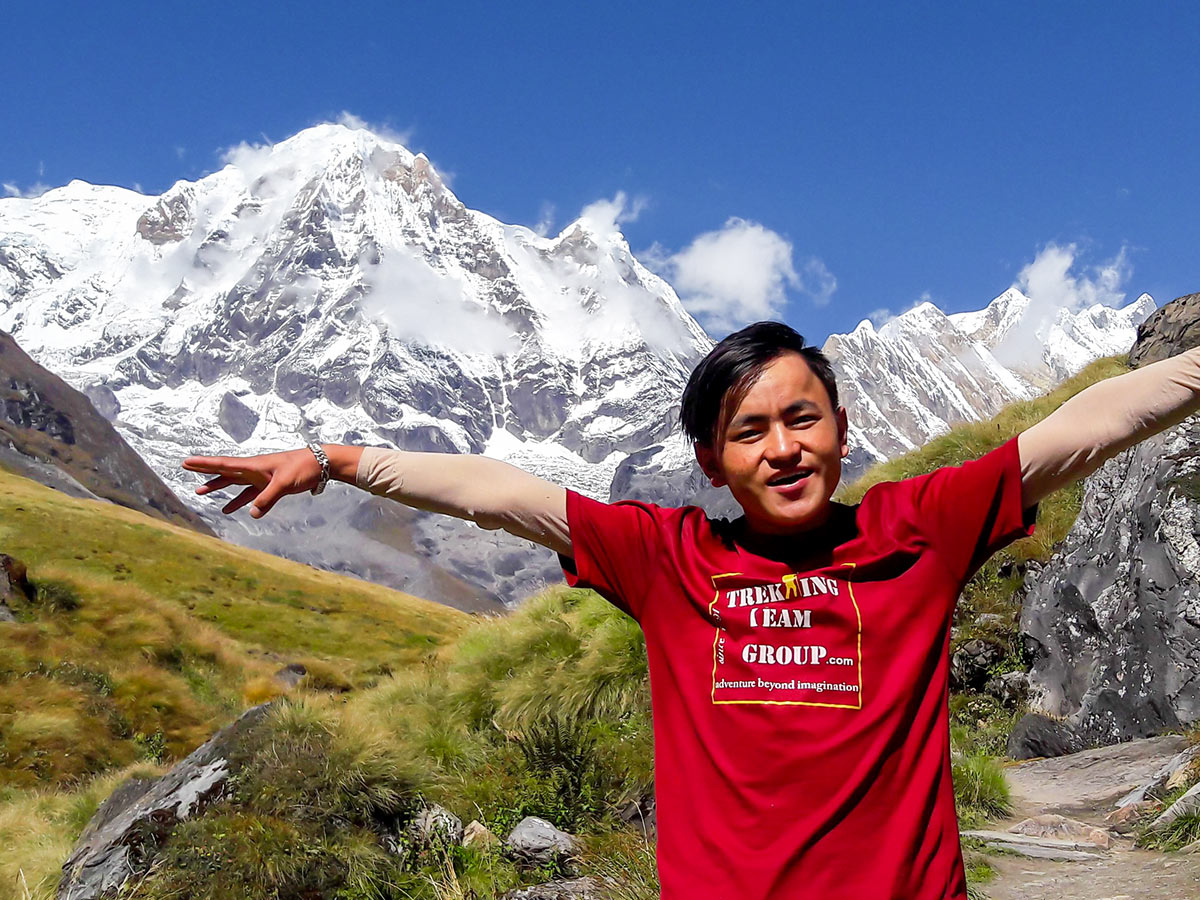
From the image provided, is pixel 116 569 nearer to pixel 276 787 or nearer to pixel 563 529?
pixel 276 787

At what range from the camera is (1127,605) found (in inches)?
297

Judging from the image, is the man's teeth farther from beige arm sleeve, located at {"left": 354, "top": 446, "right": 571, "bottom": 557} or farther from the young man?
beige arm sleeve, located at {"left": 354, "top": 446, "right": 571, "bottom": 557}

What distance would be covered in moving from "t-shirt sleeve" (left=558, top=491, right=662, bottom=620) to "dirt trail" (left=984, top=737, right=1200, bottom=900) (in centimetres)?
339

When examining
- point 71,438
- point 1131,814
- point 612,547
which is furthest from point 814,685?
point 71,438

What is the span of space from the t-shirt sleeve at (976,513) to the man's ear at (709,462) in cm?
50

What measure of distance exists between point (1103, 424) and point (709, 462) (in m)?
0.92

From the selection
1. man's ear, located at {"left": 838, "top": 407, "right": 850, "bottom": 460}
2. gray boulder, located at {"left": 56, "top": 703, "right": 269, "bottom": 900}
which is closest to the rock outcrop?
man's ear, located at {"left": 838, "top": 407, "right": 850, "bottom": 460}

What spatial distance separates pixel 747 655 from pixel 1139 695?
636 cm

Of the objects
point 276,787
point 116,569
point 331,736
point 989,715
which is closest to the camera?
point 276,787

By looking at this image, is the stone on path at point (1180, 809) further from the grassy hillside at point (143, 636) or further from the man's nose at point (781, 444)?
the grassy hillside at point (143, 636)

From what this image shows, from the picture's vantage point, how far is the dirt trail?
4492 millimetres

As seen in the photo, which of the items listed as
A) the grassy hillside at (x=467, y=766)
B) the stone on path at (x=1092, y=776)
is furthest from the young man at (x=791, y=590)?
the stone on path at (x=1092, y=776)

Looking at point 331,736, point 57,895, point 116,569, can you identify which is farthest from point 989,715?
point 116,569

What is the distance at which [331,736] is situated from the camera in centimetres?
628
